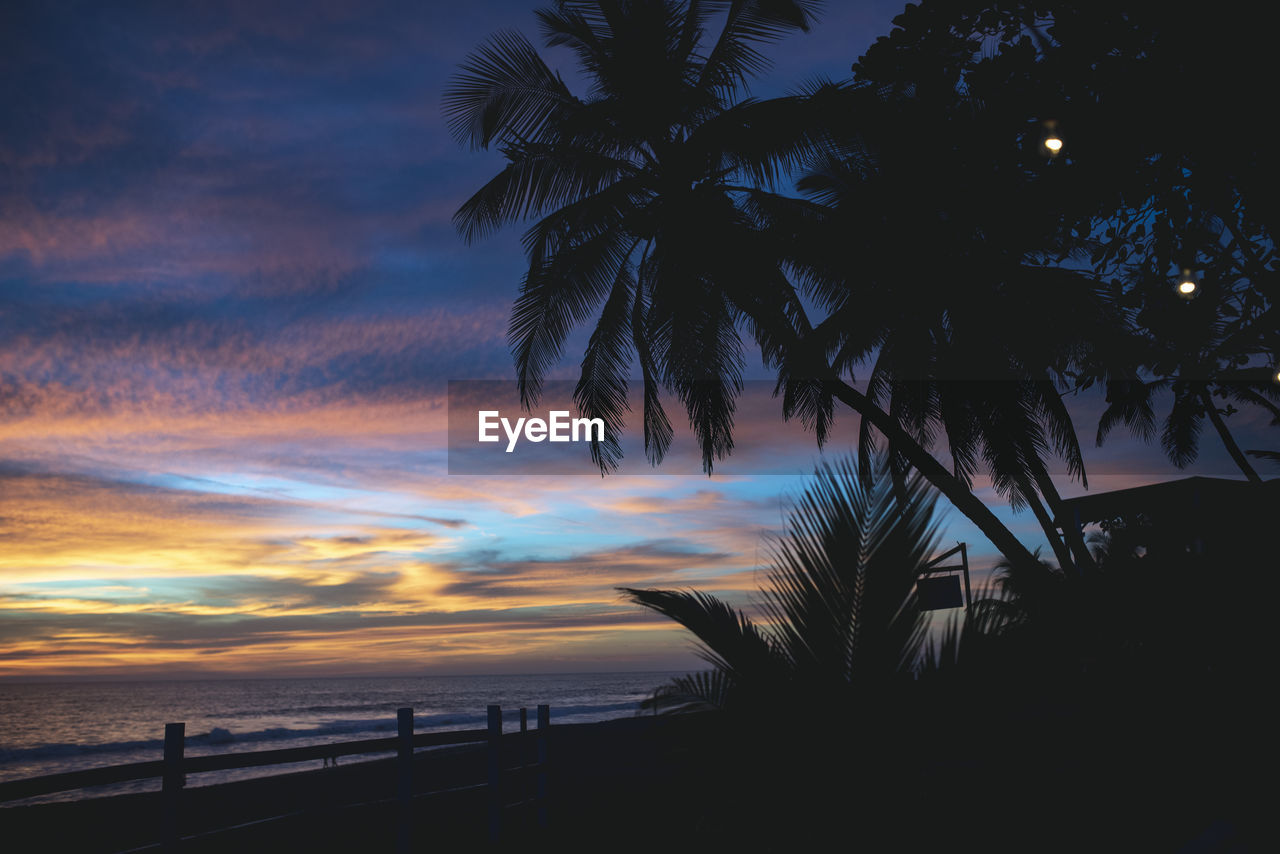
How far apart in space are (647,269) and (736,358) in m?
1.64

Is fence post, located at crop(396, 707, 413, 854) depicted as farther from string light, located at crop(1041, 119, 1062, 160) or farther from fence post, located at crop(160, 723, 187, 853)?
string light, located at crop(1041, 119, 1062, 160)

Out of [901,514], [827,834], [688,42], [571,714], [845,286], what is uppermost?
[688,42]

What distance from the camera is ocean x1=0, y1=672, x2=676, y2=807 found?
29997mm

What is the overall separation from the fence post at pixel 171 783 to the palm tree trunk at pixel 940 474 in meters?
7.33

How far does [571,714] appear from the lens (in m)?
49.4

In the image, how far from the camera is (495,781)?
28.1 ft

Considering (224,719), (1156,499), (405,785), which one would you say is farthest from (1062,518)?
(224,719)

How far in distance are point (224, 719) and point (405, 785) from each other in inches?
1903

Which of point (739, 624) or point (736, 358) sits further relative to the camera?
point (736, 358)

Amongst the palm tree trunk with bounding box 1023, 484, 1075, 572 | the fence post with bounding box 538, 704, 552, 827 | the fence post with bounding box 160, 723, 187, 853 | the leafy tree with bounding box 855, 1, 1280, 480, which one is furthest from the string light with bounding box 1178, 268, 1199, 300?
the fence post with bounding box 160, 723, 187, 853

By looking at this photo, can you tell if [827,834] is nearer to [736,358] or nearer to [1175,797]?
[1175,797]

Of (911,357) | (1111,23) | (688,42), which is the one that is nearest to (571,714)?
(911,357)

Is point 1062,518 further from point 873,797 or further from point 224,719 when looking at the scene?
point 224,719

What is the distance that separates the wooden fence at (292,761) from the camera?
196 inches
